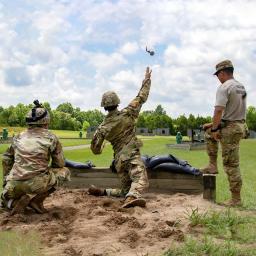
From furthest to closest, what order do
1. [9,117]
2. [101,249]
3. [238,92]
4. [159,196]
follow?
[9,117], [159,196], [238,92], [101,249]

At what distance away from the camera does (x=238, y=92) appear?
8016 mm

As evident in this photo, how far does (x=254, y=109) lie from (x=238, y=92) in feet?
367

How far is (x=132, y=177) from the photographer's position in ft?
27.2

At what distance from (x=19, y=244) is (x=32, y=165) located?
1.51 m

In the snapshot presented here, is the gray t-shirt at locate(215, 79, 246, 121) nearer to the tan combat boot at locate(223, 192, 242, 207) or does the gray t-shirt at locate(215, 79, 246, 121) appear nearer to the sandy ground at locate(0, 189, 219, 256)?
the tan combat boot at locate(223, 192, 242, 207)

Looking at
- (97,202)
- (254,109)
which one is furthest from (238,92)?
(254,109)

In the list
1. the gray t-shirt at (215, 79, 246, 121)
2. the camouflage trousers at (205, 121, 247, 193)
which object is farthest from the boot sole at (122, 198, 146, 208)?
the gray t-shirt at (215, 79, 246, 121)

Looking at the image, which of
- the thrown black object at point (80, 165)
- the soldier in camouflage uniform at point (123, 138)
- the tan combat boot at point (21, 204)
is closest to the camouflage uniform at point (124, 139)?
the soldier in camouflage uniform at point (123, 138)

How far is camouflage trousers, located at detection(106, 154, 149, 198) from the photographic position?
802cm

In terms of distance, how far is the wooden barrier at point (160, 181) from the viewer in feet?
27.0

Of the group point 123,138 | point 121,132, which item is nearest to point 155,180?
point 123,138

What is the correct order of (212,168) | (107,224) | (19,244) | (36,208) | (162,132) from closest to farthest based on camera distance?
1. (19,244)
2. (107,224)
3. (36,208)
4. (212,168)
5. (162,132)

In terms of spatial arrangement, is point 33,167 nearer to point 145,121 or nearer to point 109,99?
point 109,99

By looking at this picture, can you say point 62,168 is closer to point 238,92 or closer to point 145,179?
point 145,179
